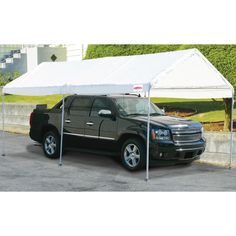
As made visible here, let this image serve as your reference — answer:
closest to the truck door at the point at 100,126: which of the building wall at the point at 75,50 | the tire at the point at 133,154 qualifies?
the tire at the point at 133,154

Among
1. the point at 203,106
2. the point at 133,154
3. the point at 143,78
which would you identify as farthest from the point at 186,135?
the point at 203,106

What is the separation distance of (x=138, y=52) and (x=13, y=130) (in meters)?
6.27

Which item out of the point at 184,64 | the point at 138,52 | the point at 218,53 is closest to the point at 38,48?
the point at 138,52

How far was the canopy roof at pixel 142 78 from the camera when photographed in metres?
9.66

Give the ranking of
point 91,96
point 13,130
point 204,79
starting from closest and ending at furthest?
point 204,79 < point 91,96 < point 13,130

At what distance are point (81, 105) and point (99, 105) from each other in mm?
665

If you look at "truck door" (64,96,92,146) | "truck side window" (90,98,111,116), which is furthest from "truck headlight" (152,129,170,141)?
"truck door" (64,96,92,146)

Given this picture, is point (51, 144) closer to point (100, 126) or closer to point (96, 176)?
point (100, 126)

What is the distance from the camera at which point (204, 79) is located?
1065 centimetres

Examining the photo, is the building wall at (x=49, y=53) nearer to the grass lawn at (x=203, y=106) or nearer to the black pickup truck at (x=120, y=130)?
the grass lawn at (x=203, y=106)

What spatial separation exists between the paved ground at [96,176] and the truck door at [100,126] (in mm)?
686

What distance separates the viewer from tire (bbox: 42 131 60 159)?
12039 millimetres

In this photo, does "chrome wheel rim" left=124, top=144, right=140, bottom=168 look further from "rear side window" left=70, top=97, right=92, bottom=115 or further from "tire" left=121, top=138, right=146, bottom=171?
"rear side window" left=70, top=97, right=92, bottom=115

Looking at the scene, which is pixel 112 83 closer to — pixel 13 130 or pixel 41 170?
pixel 41 170
